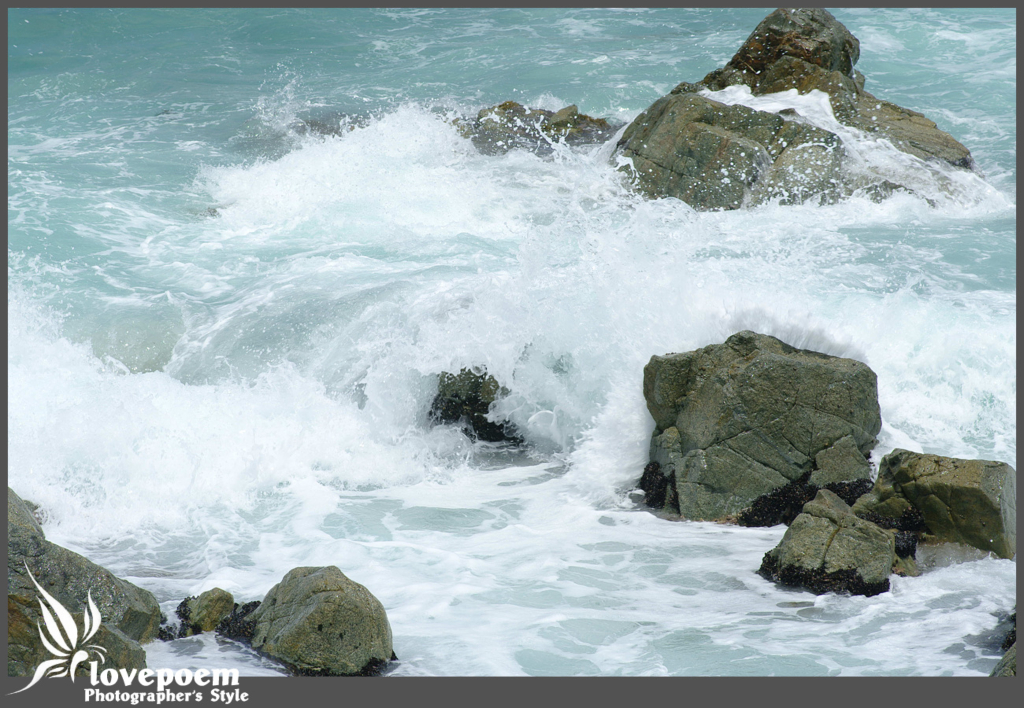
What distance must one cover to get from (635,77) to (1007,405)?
11.5m

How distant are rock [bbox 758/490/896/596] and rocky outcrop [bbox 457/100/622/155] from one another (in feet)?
28.5

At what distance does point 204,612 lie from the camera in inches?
159

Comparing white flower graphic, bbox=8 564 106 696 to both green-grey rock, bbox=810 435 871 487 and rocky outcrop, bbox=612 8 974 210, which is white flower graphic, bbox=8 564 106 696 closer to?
green-grey rock, bbox=810 435 871 487

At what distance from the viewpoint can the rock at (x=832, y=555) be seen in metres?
4.20

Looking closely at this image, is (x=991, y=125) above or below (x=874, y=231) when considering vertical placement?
above

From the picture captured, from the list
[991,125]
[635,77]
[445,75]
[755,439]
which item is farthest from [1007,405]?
[445,75]

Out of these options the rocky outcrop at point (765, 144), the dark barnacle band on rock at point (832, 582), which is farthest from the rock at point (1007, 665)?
the rocky outcrop at point (765, 144)

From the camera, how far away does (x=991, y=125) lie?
12922 mm

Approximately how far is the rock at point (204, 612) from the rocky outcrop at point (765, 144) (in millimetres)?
6891

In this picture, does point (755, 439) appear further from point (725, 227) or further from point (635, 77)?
point (635, 77)

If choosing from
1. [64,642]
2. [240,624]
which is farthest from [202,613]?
[64,642]

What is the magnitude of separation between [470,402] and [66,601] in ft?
11.3

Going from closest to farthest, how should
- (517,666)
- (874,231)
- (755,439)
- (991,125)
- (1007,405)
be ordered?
(517,666)
(755,439)
(1007,405)
(874,231)
(991,125)

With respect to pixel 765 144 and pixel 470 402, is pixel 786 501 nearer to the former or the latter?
pixel 470 402
